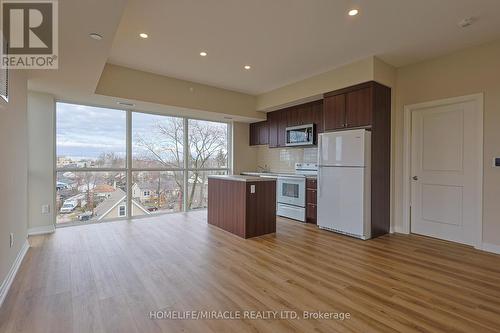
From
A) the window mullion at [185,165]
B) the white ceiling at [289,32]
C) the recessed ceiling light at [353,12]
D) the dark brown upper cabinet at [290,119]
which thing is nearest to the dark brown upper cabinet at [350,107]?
the white ceiling at [289,32]

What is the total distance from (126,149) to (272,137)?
332cm

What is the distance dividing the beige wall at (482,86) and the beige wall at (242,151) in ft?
12.9

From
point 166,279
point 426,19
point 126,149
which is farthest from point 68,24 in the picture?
point 426,19

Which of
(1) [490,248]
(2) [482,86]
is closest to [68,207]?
(1) [490,248]

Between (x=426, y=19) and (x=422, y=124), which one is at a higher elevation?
(x=426, y=19)

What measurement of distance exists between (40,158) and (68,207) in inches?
39.2

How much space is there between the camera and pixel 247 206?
3.86 meters

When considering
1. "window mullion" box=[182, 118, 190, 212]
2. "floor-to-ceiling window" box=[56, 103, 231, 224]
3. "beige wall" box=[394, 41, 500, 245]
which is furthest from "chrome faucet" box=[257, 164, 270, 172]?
"beige wall" box=[394, 41, 500, 245]

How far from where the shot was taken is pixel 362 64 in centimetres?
387

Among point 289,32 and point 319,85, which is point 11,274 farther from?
point 319,85

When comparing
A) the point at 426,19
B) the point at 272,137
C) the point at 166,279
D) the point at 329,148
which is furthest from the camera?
the point at 272,137

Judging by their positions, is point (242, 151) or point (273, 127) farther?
point (242, 151)

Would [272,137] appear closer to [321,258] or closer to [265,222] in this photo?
[265,222]

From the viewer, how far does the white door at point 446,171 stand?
138 inches
